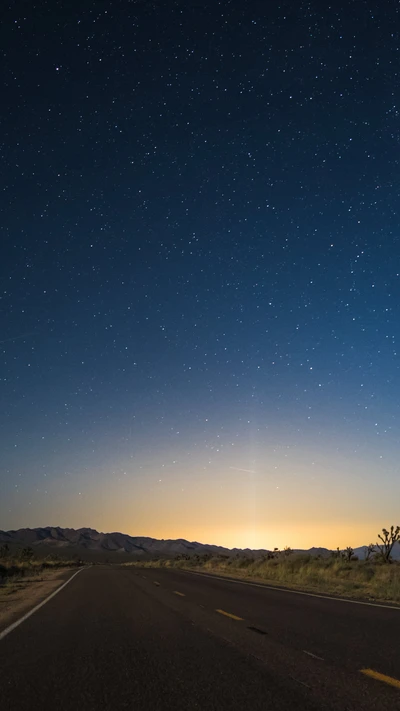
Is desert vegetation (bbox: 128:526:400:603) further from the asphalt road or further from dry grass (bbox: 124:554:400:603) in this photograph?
the asphalt road

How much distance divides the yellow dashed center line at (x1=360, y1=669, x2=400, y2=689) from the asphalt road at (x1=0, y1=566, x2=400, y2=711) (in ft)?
0.04

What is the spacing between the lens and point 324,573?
2933 centimetres

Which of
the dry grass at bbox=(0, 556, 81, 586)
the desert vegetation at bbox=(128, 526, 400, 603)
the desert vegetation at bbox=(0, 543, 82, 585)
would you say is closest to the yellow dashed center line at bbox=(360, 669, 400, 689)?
the desert vegetation at bbox=(128, 526, 400, 603)

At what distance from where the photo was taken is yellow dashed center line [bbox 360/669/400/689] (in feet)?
19.6

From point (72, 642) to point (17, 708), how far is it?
407 cm

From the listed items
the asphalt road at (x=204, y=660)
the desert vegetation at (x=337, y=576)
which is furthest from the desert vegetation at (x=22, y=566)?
the asphalt road at (x=204, y=660)

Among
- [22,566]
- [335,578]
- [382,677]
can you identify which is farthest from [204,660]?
[22,566]

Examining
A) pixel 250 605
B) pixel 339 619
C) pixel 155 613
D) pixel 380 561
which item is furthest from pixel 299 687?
pixel 380 561

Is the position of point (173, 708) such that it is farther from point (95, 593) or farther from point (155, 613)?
point (95, 593)

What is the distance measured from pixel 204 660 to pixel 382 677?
7.35 ft

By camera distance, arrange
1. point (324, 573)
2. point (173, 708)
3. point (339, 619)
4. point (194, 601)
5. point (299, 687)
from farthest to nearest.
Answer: point (324, 573), point (194, 601), point (339, 619), point (299, 687), point (173, 708)

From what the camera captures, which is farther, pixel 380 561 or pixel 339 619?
pixel 380 561

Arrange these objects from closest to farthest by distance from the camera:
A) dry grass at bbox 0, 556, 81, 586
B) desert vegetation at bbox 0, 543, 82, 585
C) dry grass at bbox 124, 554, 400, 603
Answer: dry grass at bbox 124, 554, 400, 603, dry grass at bbox 0, 556, 81, 586, desert vegetation at bbox 0, 543, 82, 585

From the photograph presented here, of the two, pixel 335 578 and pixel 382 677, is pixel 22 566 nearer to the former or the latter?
pixel 335 578
